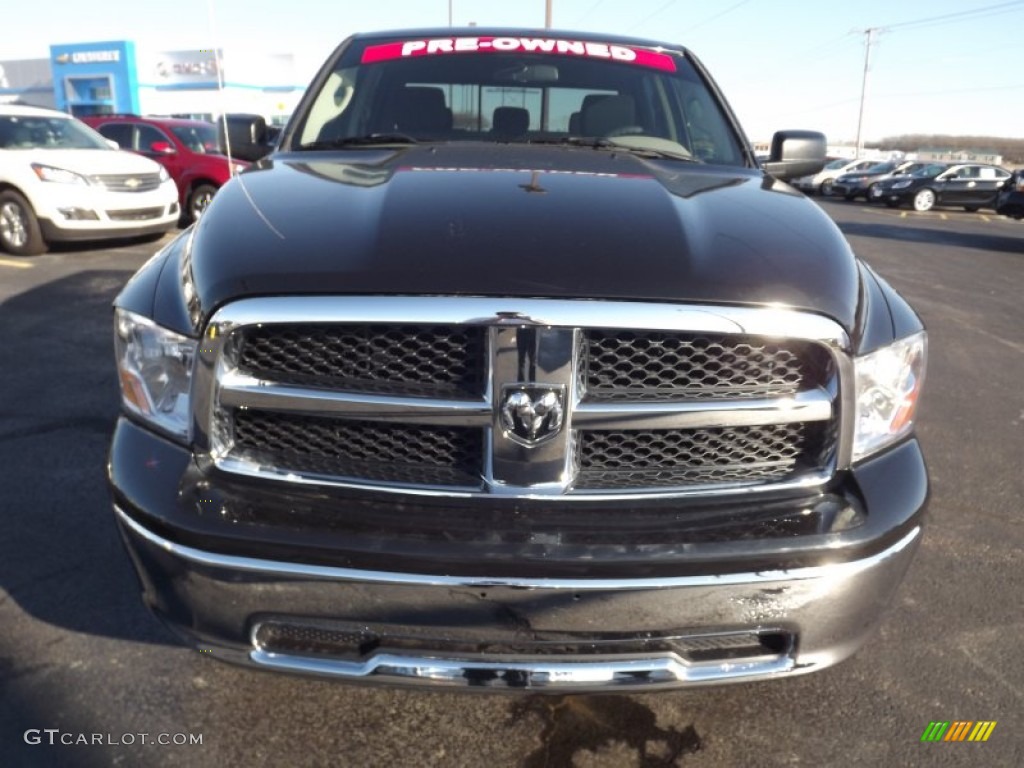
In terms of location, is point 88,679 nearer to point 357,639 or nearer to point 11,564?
point 11,564

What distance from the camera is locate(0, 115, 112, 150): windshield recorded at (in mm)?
9297

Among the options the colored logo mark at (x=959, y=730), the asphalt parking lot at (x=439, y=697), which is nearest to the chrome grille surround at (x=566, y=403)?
the asphalt parking lot at (x=439, y=697)

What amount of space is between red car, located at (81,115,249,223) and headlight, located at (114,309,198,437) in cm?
982

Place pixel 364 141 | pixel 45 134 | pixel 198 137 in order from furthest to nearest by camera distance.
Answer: pixel 198 137 → pixel 45 134 → pixel 364 141

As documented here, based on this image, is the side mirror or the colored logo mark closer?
the colored logo mark

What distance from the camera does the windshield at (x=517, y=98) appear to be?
3.15 m

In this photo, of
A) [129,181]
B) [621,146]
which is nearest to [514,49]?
[621,146]

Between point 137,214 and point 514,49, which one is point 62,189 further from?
point 514,49

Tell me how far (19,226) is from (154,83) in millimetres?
43930

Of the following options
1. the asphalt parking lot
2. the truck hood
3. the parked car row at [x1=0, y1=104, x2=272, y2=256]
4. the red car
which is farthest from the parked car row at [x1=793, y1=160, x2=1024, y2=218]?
the truck hood

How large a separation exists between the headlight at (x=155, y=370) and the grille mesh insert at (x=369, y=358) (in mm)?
174

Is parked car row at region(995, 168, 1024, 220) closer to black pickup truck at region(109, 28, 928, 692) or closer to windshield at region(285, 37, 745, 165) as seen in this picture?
windshield at region(285, 37, 745, 165)

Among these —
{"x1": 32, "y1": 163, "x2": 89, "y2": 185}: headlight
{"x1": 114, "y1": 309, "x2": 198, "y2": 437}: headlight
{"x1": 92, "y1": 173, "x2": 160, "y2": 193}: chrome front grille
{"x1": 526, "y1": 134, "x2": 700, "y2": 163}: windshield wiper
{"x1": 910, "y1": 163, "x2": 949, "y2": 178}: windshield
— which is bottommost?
{"x1": 910, "y1": 163, "x2": 949, "y2": 178}: windshield

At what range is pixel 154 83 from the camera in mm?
47094
